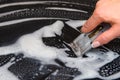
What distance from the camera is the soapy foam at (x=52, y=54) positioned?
2.46 ft

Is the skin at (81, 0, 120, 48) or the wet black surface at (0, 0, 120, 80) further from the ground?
the skin at (81, 0, 120, 48)

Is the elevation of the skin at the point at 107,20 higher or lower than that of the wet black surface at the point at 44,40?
higher

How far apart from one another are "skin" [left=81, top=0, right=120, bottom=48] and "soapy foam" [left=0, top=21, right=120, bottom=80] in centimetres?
6

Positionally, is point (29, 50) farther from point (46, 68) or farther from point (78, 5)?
point (78, 5)

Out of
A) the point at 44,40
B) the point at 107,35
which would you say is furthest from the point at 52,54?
the point at 107,35

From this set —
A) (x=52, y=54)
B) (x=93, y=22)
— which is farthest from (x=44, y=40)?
(x=93, y=22)

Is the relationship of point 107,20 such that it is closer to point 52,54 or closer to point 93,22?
point 93,22

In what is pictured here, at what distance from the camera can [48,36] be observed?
85cm

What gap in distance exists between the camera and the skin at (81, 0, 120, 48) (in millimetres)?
739

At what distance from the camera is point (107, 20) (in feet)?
2.47

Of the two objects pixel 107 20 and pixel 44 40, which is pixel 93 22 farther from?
pixel 44 40

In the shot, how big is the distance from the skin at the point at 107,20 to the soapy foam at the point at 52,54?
55 mm

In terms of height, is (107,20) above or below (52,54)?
above

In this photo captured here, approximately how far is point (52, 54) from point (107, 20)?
0.62 feet
